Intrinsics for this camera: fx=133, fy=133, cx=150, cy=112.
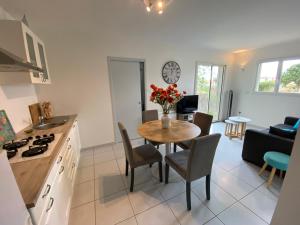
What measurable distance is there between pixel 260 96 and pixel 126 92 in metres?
4.26

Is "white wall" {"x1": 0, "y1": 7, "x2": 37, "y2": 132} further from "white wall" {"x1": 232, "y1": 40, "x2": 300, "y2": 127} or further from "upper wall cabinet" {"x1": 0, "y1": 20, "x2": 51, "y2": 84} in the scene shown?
"white wall" {"x1": 232, "y1": 40, "x2": 300, "y2": 127}

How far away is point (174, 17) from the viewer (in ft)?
7.13

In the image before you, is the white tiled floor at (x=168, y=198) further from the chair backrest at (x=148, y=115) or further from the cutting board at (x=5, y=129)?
the cutting board at (x=5, y=129)

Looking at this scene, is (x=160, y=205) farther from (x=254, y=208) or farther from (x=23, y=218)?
(x=23, y=218)

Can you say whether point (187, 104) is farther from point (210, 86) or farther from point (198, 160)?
point (198, 160)

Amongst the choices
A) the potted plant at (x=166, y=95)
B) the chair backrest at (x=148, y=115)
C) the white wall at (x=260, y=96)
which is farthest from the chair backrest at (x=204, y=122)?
the white wall at (x=260, y=96)

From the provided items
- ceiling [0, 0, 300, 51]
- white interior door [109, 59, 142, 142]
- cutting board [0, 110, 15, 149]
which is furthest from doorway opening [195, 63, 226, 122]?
cutting board [0, 110, 15, 149]

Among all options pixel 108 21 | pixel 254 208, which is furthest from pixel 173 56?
pixel 254 208

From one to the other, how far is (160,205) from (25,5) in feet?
10.2

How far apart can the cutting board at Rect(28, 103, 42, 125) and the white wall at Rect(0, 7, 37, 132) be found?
65 mm

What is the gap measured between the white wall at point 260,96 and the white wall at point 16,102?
592cm

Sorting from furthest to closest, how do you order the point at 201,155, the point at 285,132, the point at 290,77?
the point at 290,77, the point at 285,132, the point at 201,155

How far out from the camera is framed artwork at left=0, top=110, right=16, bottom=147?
4.78 feet

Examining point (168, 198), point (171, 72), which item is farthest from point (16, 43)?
point (171, 72)
